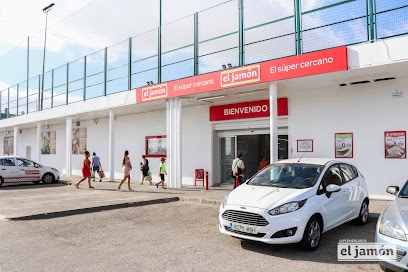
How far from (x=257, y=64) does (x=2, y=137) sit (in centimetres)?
3289

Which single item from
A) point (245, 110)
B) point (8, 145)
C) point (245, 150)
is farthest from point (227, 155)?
point (8, 145)

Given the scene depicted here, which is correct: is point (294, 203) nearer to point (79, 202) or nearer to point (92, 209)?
point (92, 209)

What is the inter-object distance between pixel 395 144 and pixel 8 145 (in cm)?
3410

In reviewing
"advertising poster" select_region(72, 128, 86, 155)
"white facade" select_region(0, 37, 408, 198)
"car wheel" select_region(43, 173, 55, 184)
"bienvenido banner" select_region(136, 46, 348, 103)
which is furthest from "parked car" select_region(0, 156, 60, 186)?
"bienvenido banner" select_region(136, 46, 348, 103)

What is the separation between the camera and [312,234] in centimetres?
573

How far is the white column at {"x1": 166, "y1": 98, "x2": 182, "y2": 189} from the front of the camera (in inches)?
571

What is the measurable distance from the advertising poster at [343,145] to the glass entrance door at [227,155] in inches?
185

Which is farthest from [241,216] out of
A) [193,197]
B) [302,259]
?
[193,197]

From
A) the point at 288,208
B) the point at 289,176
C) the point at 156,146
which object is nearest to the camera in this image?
the point at 288,208

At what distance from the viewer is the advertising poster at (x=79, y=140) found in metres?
23.4

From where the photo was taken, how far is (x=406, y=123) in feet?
34.3

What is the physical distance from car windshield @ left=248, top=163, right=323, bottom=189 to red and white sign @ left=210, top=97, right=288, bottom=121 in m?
6.29

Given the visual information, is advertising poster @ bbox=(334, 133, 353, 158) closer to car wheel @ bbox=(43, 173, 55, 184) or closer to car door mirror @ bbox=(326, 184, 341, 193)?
car door mirror @ bbox=(326, 184, 341, 193)

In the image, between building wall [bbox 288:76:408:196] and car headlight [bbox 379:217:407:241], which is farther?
building wall [bbox 288:76:408:196]
